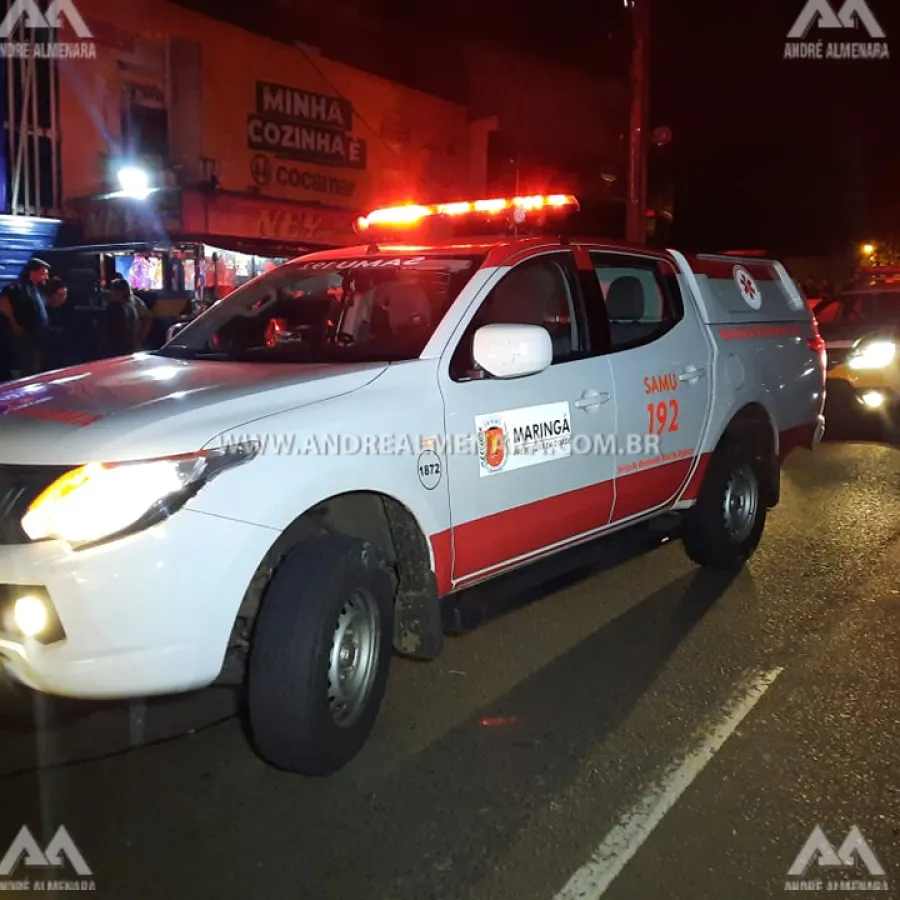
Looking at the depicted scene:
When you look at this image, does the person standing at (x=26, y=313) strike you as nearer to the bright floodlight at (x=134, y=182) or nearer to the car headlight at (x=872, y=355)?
the bright floodlight at (x=134, y=182)

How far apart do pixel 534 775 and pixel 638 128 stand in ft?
39.3

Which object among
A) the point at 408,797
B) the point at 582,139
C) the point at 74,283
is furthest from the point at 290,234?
the point at 408,797

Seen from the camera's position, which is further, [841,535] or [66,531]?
[841,535]

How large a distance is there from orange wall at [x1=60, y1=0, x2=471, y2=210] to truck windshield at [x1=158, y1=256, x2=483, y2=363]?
36.6ft

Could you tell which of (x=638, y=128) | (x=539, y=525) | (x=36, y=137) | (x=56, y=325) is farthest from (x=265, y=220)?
(x=539, y=525)

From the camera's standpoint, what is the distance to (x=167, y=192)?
14.2 m

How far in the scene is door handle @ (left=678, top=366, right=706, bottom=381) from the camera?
5.23 metres

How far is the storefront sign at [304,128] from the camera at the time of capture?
56.2 feet

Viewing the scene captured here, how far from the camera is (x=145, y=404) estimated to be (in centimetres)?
327

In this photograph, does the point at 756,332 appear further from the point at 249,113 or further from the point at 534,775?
the point at 249,113

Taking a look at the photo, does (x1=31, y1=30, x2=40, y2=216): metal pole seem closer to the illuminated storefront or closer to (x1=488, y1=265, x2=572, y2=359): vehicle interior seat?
the illuminated storefront

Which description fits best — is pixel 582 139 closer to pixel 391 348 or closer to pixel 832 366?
pixel 832 366

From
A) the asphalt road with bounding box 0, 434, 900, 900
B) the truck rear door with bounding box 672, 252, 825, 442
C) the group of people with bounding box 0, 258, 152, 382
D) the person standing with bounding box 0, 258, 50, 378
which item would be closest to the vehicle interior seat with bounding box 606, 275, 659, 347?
the truck rear door with bounding box 672, 252, 825, 442

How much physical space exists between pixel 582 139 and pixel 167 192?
13.9 meters
